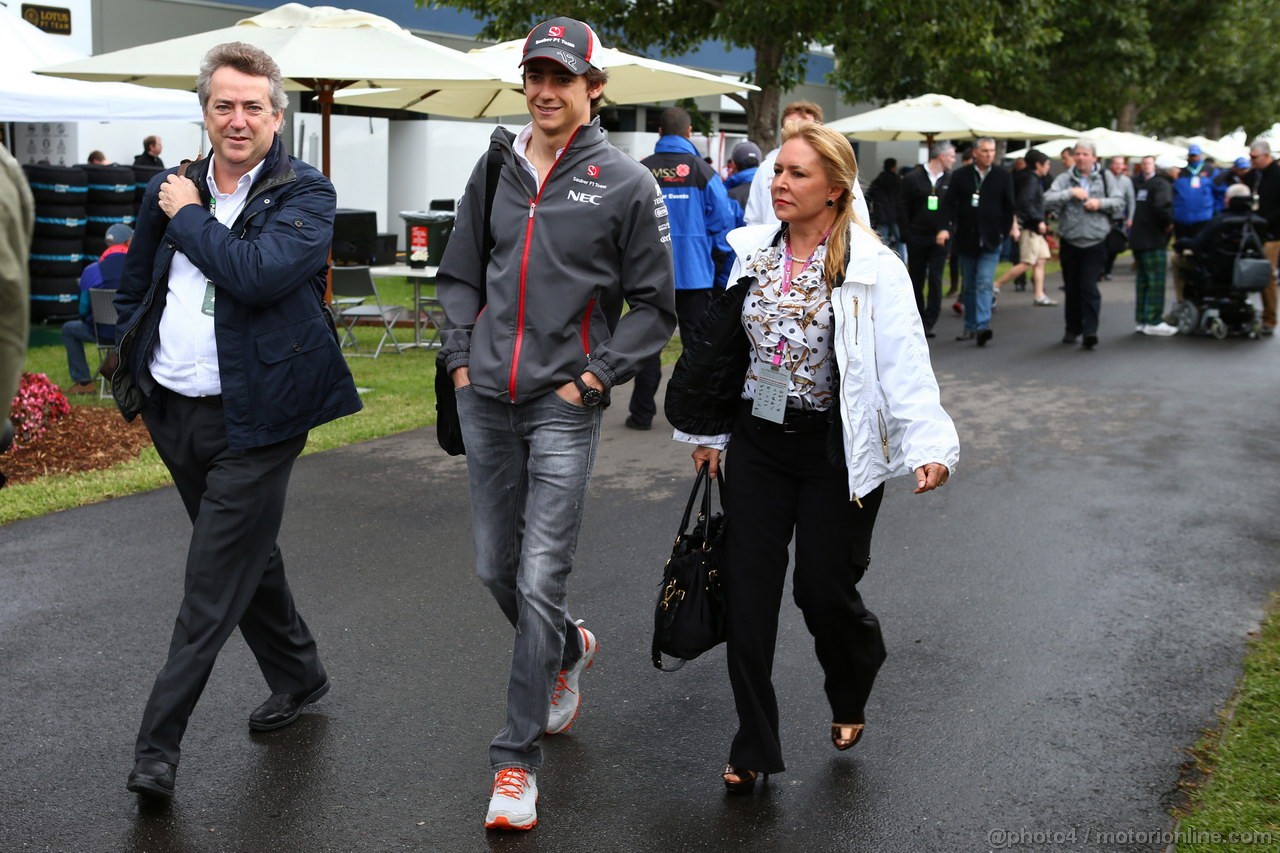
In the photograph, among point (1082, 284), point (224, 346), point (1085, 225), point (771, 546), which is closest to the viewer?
point (224, 346)

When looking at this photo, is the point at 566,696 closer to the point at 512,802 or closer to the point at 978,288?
the point at 512,802

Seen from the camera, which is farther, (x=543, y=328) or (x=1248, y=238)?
(x=1248, y=238)

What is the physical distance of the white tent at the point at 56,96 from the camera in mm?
11633

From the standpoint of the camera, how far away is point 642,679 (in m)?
5.18

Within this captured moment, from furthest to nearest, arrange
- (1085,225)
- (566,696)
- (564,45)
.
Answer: (1085,225)
(566,696)
(564,45)

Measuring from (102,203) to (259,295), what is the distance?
13.1 meters

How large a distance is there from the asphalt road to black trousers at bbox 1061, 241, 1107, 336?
5.50m

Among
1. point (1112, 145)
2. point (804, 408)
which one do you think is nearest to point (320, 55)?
point (804, 408)

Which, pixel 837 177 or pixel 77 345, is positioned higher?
pixel 837 177

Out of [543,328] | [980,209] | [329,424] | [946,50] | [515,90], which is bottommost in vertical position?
[329,424]

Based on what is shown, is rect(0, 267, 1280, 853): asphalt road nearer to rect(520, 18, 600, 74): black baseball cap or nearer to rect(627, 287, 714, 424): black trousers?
rect(627, 287, 714, 424): black trousers

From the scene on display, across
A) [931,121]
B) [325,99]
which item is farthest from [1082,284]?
[325,99]

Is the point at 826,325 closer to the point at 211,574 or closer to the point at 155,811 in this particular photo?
the point at 211,574

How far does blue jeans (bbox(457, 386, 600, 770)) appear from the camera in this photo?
13.1ft
